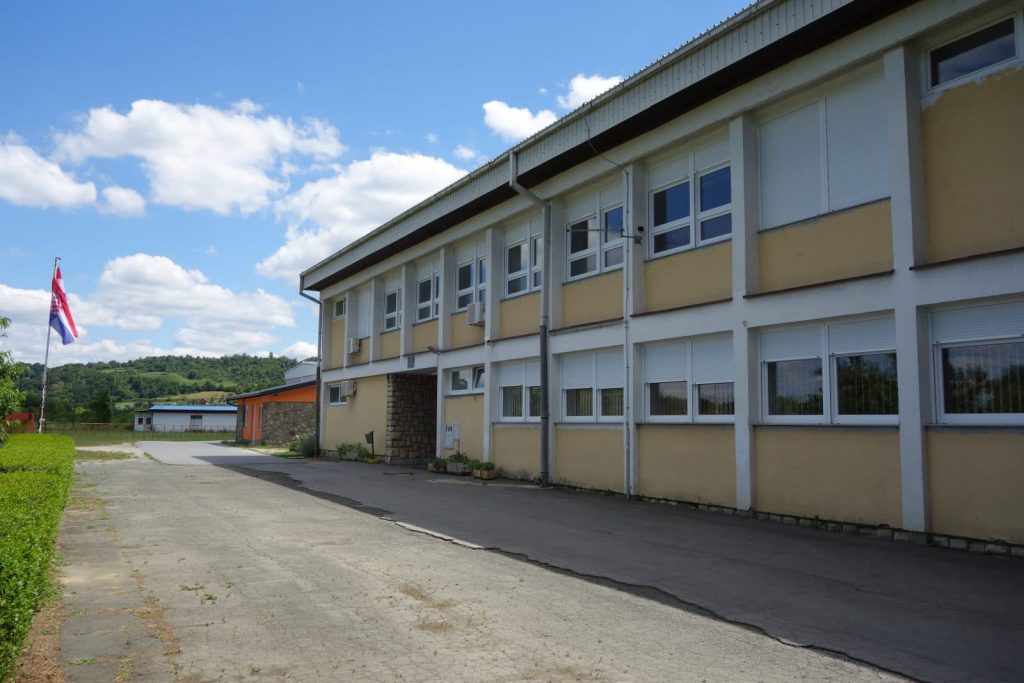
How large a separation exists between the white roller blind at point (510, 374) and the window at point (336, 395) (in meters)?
10.6

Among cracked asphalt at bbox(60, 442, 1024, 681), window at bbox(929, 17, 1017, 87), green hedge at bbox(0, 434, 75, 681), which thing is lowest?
cracked asphalt at bbox(60, 442, 1024, 681)

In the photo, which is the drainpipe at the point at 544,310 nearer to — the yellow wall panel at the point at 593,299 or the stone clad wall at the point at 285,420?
the yellow wall panel at the point at 593,299

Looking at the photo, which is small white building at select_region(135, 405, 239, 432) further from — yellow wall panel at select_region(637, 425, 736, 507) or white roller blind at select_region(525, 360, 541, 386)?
yellow wall panel at select_region(637, 425, 736, 507)

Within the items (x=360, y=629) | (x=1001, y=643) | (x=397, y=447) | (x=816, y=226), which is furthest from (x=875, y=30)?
(x=397, y=447)

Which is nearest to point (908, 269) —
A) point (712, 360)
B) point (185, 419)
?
point (712, 360)

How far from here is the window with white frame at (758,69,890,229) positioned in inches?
412

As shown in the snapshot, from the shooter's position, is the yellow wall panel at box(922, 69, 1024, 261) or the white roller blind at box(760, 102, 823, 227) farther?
the white roller blind at box(760, 102, 823, 227)

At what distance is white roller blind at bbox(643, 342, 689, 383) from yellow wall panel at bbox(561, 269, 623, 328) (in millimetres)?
1086

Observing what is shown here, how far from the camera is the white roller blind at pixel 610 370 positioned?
14695 millimetres

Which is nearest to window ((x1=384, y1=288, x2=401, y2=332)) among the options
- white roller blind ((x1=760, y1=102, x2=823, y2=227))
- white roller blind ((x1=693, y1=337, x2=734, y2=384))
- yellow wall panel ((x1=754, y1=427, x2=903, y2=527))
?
white roller blind ((x1=693, y1=337, x2=734, y2=384))

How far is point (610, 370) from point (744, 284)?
3795 millimetres

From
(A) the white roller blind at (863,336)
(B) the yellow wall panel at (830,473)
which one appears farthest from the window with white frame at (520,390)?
(A) the white roller blind at (863,336)

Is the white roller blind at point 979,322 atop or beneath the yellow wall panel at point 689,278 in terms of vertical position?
beneath

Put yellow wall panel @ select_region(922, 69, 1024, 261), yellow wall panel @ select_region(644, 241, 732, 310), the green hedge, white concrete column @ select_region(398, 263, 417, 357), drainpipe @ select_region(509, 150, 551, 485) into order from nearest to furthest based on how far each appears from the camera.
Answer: the green hedge, yellow wall panel @ select_region(922, 69, 1024, 261), yellow wall panel @ select_region(644, 241, 732, 310), drainpipe @ select_region(509, 150, 551, 485), white concrete column @ select_region(398, 263, 417, 357)
